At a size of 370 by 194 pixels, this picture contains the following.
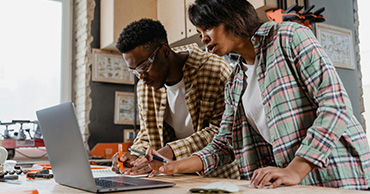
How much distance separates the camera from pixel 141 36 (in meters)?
1.67

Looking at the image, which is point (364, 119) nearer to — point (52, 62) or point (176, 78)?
point (176, 78)

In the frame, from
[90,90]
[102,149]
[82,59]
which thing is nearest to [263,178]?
[102,149]

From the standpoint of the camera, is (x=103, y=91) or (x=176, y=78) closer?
(x=176, y=78)

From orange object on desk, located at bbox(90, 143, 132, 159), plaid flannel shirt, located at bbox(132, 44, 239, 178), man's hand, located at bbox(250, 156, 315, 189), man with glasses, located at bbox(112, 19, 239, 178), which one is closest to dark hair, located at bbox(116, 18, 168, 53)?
man with glasses, located at bbox(112, 19, 239, 178)

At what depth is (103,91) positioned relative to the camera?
3.59 m

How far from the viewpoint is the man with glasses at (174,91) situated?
1.63 meters

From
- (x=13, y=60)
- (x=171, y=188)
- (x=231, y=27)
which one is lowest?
(x=171, y=188)

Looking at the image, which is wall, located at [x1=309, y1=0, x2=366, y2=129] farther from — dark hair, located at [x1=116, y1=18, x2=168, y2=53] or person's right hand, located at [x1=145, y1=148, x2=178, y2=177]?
person's right hand, located at [x1=145, y1=148, x2=178, y2=177]

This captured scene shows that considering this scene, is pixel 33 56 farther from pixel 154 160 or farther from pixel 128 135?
pixel 154 160

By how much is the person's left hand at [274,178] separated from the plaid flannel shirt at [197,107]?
61 centimetres

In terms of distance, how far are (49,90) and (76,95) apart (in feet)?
0.86

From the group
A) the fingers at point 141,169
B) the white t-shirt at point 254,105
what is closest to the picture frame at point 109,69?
the fingers at point 141,169

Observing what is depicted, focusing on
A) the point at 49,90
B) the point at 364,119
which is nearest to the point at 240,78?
the point at 364,119

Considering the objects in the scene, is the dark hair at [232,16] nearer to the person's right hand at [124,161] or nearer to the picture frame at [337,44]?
the person's right hand at [124,161]
